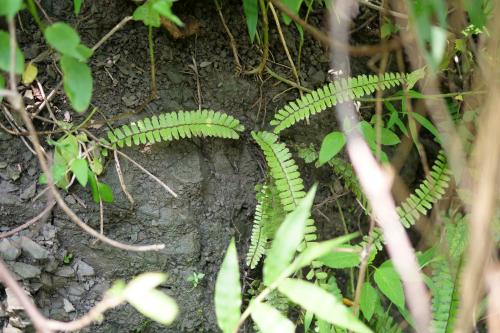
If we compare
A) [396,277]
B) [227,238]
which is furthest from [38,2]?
[396,277]

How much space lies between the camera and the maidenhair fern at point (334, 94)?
198 cm

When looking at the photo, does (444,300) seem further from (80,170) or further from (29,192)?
(29,192)

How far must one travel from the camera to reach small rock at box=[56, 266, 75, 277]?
190 cm

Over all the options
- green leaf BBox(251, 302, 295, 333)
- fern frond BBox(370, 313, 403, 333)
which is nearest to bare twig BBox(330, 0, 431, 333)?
fern frond BBox(370, 313, 403, 333)

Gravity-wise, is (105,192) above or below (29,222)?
above

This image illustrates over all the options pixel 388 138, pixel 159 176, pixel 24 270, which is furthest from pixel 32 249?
pixel 388 138

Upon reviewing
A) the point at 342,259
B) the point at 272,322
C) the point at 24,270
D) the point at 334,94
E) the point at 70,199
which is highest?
the point at 334,94

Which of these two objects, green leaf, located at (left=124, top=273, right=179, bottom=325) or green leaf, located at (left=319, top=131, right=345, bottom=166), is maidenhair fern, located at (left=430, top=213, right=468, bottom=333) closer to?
green leaf, located at (left=319, top=131, right=345, bottom=166)

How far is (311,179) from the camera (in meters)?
2.20

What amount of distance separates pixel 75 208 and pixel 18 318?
1.37 feet

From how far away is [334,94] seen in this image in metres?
1.98

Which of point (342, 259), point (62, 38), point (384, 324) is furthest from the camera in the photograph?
point (384, 324)

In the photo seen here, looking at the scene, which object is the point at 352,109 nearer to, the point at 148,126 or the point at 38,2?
the point at 148,126

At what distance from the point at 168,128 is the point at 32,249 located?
64 centimetres
